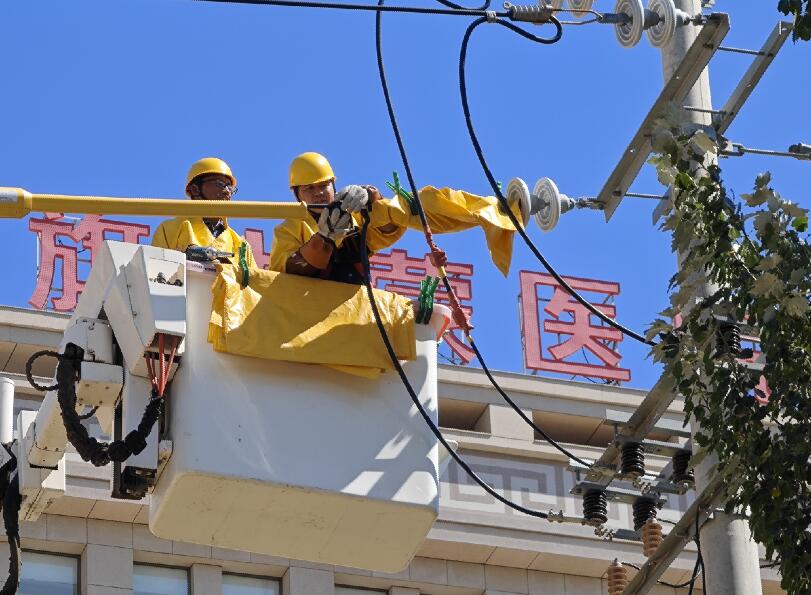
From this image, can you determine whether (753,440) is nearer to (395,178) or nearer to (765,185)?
(765,185)

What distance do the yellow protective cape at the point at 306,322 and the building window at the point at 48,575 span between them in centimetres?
1245

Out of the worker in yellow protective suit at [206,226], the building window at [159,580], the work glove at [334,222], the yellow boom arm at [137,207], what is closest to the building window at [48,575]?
the building window at [159,580]

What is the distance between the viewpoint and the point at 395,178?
11.5 metres

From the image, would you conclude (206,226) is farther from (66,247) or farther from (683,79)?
(66,247)

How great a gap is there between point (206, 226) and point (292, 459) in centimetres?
224

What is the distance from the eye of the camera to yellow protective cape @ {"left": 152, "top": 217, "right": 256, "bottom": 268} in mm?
12297

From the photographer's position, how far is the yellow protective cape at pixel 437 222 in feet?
37.3

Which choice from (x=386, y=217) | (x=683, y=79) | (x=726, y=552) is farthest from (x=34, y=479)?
(x=683, y=79)

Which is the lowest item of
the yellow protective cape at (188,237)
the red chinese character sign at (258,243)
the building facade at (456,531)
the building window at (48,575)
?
the yellow protective cape at (188,237)

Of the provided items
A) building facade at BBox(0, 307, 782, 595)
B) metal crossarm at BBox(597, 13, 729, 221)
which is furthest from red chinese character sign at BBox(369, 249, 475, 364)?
metal crossarm at BBox(597, 13, 729, 221)

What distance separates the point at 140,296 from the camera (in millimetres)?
10734

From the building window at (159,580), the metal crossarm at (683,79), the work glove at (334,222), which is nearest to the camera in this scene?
the work glove at (334,222)

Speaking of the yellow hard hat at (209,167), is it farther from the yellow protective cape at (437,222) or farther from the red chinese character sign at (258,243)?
the red chinese character sign at (258,243)

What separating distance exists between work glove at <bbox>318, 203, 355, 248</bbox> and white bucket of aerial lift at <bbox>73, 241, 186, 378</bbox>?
709 millimetres
